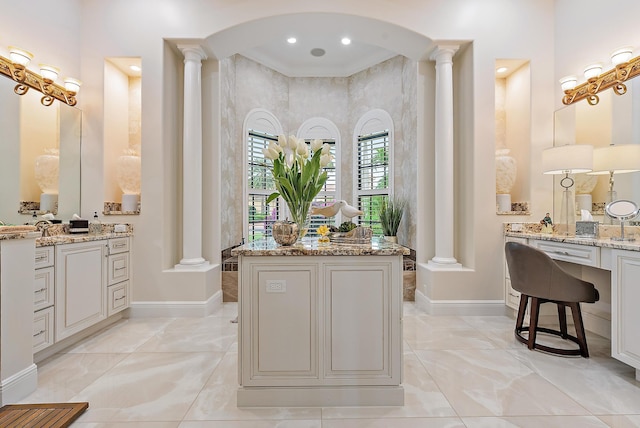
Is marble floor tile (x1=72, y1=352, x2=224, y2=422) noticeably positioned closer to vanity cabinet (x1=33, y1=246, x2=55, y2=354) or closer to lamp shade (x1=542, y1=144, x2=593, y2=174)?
vanity cabinet (x1=33, y1=246, x2=55, y2=354)

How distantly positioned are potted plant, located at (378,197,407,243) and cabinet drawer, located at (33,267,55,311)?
3.71 m

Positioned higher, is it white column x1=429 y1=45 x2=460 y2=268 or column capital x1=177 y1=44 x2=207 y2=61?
column capital x1=177 y1=44 x2=207 y2=61

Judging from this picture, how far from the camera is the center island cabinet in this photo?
5.89 feet

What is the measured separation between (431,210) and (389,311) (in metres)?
2.34

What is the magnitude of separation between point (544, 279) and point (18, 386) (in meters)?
3.45

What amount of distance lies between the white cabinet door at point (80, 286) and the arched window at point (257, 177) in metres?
2.28

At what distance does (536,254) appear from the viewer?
2.50m

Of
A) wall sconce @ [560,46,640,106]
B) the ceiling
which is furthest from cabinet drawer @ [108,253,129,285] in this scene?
wall sconce @ [560,46,640,106]

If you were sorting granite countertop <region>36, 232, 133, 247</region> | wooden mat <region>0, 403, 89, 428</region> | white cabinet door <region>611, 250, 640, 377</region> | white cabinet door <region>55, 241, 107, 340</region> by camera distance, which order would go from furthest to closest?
white cabinet door <region>55, 241, 107, 340</region> → granite countertop <region>36, 232, 133, 247</region> → white cabinet door <region>611, 250, 640, 377</region> → wooden mat <region>0, 403, 89, 428</region>

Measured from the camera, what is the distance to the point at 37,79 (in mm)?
2885

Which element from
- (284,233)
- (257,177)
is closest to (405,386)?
(284,233)

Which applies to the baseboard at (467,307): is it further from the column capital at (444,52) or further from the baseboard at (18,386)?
the baseboard at (18,386)

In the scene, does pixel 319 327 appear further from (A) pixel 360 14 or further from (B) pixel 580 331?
(A) pixel 360 14

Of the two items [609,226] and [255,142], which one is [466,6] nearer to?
[609,226]
